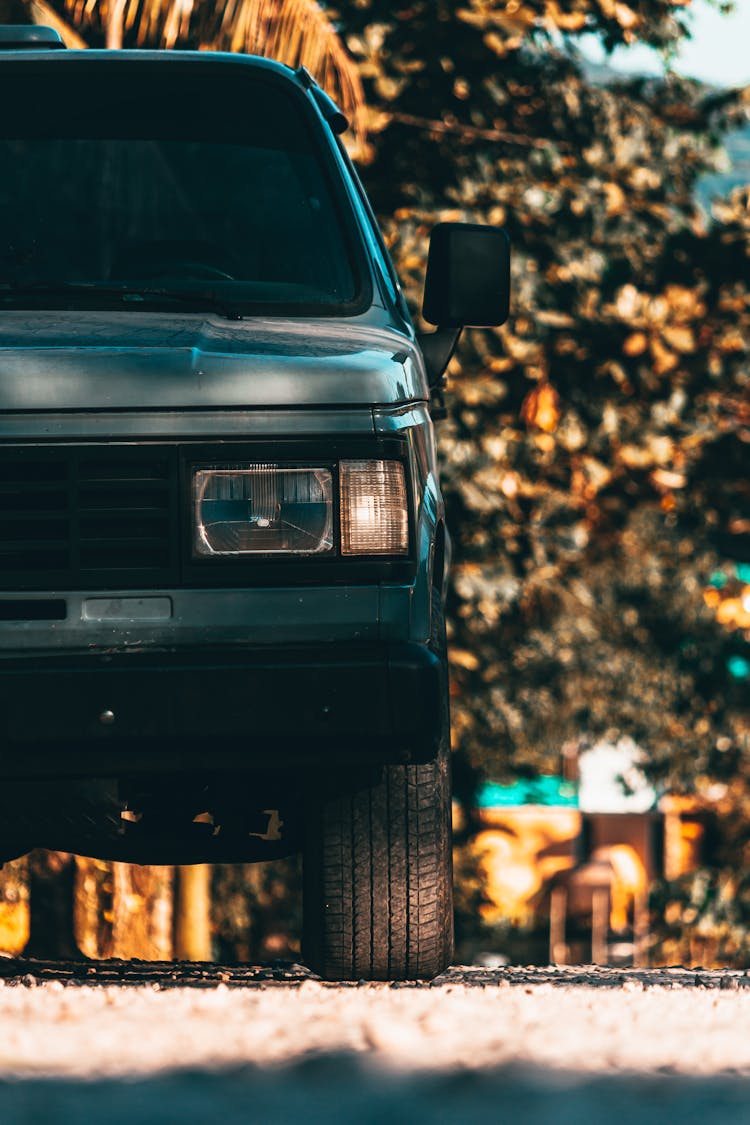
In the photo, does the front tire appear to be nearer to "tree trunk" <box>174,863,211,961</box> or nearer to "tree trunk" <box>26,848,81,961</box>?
"tree trunk" <box>26,848,81,961</box>

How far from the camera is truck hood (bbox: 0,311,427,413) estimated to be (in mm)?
3959

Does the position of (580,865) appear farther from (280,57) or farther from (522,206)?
(280,57)

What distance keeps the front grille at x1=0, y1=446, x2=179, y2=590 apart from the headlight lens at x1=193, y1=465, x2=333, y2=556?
0.22 feet

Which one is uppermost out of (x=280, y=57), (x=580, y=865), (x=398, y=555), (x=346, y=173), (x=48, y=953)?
(x=280, y=57)

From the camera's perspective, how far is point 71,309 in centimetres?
438

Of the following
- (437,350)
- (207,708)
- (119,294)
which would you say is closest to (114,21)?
(437,350)

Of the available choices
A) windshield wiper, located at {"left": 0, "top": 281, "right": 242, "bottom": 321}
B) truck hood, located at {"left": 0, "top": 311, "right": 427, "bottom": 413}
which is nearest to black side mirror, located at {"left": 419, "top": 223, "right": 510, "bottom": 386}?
windshield wiper, located at {"left": 0, "top": 281, "right": 242, "bottom": 321}

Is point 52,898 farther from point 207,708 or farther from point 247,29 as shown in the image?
point 207,708

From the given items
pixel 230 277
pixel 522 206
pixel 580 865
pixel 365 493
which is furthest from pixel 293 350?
pixel 580 865

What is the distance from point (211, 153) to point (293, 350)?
1248 millimetres

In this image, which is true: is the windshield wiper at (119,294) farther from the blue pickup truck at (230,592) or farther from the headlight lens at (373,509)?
the headlight lens at (373,509)

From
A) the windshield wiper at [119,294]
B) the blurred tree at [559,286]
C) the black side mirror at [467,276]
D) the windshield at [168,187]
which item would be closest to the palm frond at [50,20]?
the blurred tree at [559,286]

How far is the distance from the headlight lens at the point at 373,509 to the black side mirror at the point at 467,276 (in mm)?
1248

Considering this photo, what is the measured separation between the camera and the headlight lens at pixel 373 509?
13.1ft
